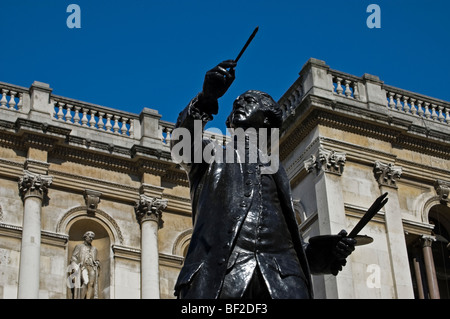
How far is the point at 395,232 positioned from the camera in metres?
20.6

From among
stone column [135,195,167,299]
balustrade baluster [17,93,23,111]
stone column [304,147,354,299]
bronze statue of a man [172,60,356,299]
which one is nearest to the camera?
bronze statue of a man [172,60,356,299]

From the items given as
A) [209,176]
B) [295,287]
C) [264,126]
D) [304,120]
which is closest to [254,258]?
[295,287]

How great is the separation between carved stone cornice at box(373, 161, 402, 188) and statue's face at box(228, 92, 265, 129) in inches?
590

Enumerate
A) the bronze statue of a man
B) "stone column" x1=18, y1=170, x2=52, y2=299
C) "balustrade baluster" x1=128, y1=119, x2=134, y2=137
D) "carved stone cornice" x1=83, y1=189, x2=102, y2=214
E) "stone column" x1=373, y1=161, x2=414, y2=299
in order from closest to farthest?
the bronze statue of a man → "stone column" x1=373, y1=161, x2=414, y2=299 → "stone column" x1=18, y1=170, x2=52, y2=299 → "carved stone cornice" x1=83, y1=189, x2=102, y2=214 → "balustrade baluster" x1=128, y1=119, x2=134, y2=137

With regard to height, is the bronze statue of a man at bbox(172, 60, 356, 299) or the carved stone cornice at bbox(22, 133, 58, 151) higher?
the carved stone cornice at bbox(22, 133, 58, 151)

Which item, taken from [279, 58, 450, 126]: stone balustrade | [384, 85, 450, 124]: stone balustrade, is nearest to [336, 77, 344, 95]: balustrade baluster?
[279, 58, 450, 126]: stone balustrade

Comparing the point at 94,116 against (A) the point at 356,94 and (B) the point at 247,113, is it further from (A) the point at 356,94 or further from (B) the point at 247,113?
(B) the point at 247,113

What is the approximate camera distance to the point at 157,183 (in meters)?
23.2

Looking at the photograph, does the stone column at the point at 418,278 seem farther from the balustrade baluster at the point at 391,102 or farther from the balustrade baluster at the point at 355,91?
the balustrade baluster at the point at 355,91

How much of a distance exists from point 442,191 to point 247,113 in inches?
646

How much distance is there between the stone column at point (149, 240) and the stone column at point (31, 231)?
2.31 m

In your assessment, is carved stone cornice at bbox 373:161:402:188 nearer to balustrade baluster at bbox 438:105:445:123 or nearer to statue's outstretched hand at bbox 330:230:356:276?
balustrade baluster at bbox 438:105:445:123

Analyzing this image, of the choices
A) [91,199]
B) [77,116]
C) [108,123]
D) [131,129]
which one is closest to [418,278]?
[91,199]

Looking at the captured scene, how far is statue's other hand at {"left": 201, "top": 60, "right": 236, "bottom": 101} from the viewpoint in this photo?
616 centimetres
